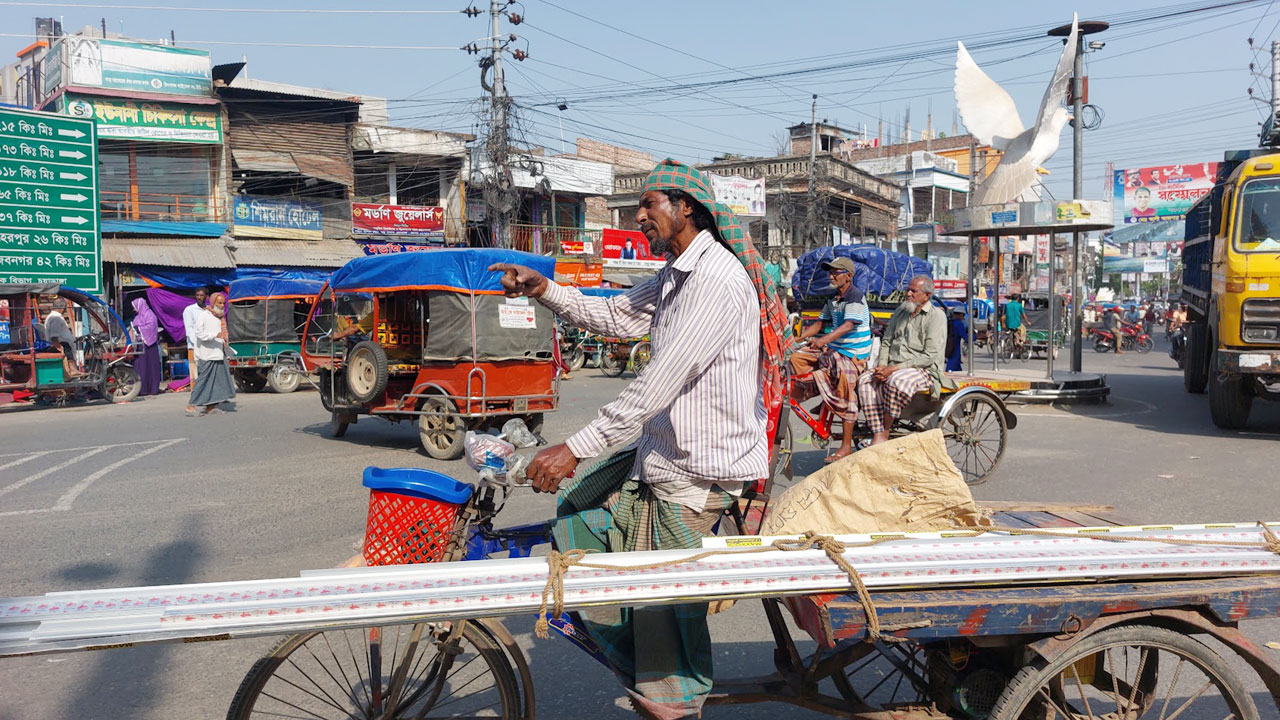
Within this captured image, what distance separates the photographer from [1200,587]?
2.58m

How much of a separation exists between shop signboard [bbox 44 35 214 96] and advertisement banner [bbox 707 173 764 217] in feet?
55.9

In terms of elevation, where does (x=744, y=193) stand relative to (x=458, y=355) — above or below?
above

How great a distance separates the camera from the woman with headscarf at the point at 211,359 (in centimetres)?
1297

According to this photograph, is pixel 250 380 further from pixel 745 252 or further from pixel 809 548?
pixel 809 548

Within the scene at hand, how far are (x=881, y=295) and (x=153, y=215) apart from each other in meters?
18.6

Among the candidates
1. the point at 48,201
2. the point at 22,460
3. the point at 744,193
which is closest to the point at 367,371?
the point at 22,460

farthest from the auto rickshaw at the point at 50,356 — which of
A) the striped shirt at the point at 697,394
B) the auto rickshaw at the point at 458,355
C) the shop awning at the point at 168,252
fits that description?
the striped shirt at the point at 697,394

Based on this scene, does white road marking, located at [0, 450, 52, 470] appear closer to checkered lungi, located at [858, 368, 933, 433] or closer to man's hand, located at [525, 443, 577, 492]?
checkered lungi, located at [858, 368, 933, 433]

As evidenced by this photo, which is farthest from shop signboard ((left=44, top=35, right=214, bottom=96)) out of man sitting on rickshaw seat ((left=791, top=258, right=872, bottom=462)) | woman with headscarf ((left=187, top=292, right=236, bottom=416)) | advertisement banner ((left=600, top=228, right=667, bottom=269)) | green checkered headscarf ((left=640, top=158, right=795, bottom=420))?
green checkered headscarf ((left=640, top=158, right=795, bottom=420))

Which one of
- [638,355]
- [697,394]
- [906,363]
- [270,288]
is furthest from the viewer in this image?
[270,288]

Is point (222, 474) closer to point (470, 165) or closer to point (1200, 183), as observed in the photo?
point (470, 165)

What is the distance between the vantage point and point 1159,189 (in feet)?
141

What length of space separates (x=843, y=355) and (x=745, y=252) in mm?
5256

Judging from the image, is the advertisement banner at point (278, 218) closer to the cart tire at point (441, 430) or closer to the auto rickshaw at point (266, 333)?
the auto rickshaw at point (266, 333)
